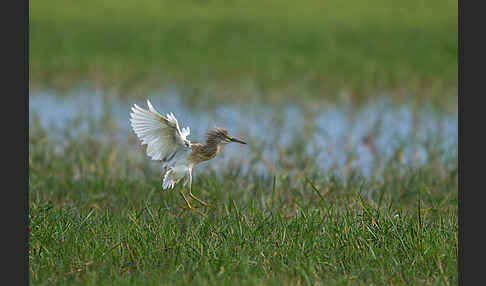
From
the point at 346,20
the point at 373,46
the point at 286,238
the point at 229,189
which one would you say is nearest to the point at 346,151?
the point at 229,189

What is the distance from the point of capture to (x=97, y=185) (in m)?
6.57

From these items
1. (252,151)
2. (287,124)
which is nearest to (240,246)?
(252,151)

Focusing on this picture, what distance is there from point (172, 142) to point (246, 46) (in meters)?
10.6

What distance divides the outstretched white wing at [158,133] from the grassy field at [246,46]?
723cm

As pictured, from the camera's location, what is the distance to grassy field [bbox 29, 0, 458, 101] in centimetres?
1207

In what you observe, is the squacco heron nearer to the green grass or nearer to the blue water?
the green grass

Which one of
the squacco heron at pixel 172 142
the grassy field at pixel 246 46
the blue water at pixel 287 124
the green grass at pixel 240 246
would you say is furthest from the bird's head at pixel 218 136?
the grassy field at pixel 246 46

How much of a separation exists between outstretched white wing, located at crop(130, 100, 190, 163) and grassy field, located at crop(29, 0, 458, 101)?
7.23 m

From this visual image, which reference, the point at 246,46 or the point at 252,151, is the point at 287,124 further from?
the point at 246,46

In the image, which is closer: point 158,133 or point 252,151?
point 158,133

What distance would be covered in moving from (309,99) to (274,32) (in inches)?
181

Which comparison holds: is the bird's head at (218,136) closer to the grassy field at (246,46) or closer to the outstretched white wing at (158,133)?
the outstretched white wing at (158,133)

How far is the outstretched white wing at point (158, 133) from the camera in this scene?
3.74 metres

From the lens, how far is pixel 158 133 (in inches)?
150
